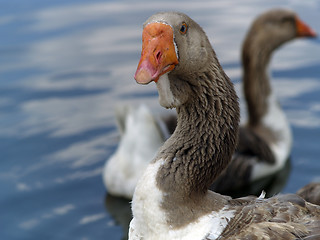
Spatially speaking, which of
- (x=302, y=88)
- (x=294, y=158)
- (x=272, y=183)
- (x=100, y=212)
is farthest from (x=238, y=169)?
(x=302, y=88)

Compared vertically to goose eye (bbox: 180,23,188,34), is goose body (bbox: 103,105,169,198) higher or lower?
lower

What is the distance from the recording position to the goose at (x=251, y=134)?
5949mm

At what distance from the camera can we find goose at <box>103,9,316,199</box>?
5949mm

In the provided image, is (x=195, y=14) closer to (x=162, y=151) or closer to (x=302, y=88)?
(x=302, y=88)

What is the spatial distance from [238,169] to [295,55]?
3765 millimetres

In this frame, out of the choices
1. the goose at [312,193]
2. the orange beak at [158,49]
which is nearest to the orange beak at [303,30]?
the goose at [312,193]

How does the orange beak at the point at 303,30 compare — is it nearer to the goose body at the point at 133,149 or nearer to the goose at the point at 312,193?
the goose body at the point at 133,149

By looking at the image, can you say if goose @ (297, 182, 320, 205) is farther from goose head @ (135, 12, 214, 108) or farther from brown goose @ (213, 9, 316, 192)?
brown goose @ (213, 9, 316, 192)

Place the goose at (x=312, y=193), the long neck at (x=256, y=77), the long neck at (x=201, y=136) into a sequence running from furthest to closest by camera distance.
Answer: the long neck at (x=256, y=77) → the goose at (x=312, y=193) → the long neck at (x=201, y=136)

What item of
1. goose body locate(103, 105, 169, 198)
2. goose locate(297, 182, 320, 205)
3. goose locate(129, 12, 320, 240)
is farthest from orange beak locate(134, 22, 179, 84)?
goose body locate(103, 105, 169, 198)

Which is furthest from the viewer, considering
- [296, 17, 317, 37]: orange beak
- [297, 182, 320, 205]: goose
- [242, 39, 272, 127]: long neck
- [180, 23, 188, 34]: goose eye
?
[296, 17, 317, 37]: orange beak

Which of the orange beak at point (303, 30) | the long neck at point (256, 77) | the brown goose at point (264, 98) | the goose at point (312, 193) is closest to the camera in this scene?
the goose at point (312, 193)

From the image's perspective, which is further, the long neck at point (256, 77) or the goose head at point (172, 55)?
the long neck at point (256, 77)

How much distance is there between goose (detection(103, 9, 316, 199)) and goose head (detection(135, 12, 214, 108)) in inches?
109
